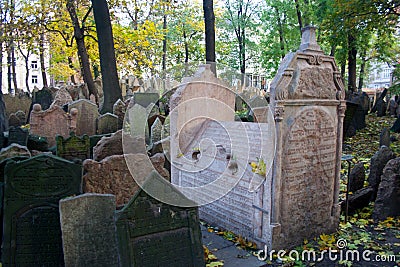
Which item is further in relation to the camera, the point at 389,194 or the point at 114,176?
the point at 389,194

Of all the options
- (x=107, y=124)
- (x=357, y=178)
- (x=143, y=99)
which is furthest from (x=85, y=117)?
(x=357, y=178)

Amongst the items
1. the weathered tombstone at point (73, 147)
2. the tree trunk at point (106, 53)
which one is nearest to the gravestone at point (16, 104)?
the tree trunk at point (106, 53)

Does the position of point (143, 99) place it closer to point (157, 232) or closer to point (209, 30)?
point (209, 30)

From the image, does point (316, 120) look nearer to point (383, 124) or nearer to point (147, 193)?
point (147, 193)

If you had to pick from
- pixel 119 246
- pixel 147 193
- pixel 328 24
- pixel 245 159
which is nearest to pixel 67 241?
pixel 119 246

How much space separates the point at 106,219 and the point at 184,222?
2.71 ft

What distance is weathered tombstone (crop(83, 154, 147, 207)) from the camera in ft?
15.3

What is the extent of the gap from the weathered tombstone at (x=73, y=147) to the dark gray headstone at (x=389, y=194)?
4.90m

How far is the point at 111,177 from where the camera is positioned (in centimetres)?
480

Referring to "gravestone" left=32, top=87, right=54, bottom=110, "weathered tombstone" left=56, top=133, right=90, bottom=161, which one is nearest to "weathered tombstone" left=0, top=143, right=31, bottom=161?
"weathered tombstone" left=56, top=133, right=90, bottom=161

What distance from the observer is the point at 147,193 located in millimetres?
3318

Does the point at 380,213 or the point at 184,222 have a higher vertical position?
the point at 184,222

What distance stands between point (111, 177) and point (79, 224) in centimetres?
128

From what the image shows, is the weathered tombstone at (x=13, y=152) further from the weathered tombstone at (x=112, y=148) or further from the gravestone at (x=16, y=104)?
the gravestone at (x=16, y=104)
